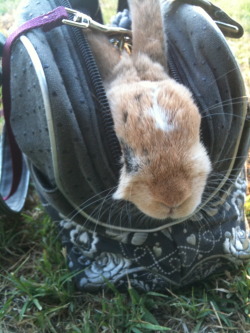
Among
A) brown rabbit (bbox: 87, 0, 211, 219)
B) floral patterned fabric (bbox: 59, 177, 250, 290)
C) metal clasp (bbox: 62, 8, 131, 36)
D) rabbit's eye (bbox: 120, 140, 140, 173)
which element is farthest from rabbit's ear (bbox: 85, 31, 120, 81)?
floral patterned fabric (bbox: 59, 177, 250, 290)

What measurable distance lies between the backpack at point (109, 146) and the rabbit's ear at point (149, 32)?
4 cm

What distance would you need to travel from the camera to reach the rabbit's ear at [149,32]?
4.04 feet

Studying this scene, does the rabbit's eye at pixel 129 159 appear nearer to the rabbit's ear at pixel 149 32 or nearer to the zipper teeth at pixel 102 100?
the zipper teeth at pixel 102 100

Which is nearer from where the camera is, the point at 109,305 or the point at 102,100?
the point at 102,100

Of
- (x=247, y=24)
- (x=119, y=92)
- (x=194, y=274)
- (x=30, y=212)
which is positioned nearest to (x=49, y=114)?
(x=119, y=92)

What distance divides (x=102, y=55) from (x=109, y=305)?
72cm

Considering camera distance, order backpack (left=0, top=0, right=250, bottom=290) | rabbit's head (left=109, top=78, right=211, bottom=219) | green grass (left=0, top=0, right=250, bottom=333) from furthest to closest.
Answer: green grass (left=0, top=0, right=250, bottom=333) < backpack (left=0, top=0, right=250, bottom=290) < rabbit's head (left=109, top=78, right=211, bottom=219)

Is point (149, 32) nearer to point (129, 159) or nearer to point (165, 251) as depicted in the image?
point (129, 159)

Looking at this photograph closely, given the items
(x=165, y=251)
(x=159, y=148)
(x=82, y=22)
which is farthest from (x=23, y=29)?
(x=165, y=251)

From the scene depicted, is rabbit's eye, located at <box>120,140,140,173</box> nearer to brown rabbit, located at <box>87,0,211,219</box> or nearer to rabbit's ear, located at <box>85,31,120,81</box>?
brown rabbit, located at <box>87,0,211,219</box>

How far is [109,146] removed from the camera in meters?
1.07

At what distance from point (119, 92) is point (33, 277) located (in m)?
0.69

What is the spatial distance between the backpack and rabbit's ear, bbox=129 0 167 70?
0.14 ft

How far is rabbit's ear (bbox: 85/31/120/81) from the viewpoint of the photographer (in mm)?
1249
